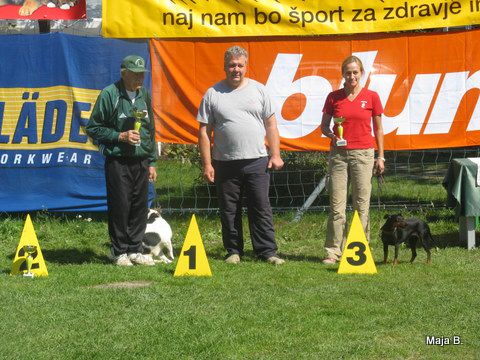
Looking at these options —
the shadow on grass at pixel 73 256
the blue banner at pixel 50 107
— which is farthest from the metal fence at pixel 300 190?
the shadow on grass at pixel 73 256

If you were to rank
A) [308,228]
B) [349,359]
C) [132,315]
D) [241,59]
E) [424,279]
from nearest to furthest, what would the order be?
1. [349,359]
2. [132,315]
3. [424,279]
4. [241,59]
5. [308,228]

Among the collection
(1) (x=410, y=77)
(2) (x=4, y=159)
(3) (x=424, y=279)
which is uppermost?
(1) (x=410, y=77)

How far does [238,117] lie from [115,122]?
1053 mm

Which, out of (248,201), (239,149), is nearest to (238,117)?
(239,149)

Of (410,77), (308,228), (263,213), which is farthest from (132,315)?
(410,77)

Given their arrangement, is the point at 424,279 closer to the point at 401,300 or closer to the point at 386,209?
the point at 401,300

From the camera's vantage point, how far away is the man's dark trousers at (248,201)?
809 centimetres

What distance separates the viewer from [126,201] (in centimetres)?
810

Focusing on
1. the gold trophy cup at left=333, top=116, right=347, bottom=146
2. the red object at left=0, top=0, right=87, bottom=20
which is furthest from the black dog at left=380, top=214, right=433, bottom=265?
the red object at left=0, top=0, right=87, bottom=20

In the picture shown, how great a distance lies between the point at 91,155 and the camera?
10.2 meters

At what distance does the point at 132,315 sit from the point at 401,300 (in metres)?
1.87

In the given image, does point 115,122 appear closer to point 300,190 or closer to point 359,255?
point 359,255

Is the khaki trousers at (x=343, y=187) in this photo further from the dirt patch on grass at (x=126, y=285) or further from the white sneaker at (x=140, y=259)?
the dirt patch on grass at (x=126, y=285)

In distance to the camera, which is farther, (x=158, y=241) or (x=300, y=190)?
(x=300, y=190)
